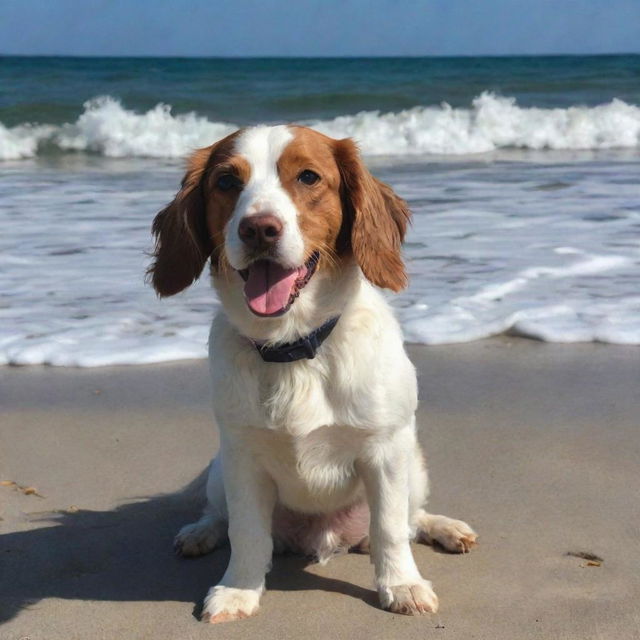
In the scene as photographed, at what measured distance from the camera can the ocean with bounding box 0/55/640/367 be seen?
5.61 metres

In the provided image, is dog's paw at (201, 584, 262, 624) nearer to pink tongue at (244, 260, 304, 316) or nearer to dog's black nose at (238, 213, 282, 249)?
pink tongue at (244, 260, 304, 316)

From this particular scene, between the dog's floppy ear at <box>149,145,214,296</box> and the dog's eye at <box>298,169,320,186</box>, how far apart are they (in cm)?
34

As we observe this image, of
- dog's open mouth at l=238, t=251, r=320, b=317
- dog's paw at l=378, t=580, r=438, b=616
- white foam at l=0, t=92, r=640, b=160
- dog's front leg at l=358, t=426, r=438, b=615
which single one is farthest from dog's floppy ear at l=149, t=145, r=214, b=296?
white foam at l=0, t=92, r=640, b=160

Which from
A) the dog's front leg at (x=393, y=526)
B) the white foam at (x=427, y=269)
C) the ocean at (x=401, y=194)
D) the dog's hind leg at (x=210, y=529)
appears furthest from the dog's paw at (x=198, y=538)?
the white foam at (x=427, y=269)

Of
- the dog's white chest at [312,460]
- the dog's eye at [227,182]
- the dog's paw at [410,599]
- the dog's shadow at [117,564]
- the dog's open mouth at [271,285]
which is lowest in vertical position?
the dog's shadow at [117,564]

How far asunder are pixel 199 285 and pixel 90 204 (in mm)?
3309

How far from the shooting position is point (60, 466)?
13.3 feet

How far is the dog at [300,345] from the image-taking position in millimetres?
2926

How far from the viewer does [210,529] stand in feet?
11.3

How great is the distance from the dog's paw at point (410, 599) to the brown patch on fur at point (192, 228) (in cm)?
106

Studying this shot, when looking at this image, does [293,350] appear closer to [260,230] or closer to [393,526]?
[260,230]

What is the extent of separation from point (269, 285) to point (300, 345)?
0.67ft

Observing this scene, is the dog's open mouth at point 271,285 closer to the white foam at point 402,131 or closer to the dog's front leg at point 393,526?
the dog's front leg at point 393,526

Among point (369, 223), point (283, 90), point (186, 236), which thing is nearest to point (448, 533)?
point (369, 223)
